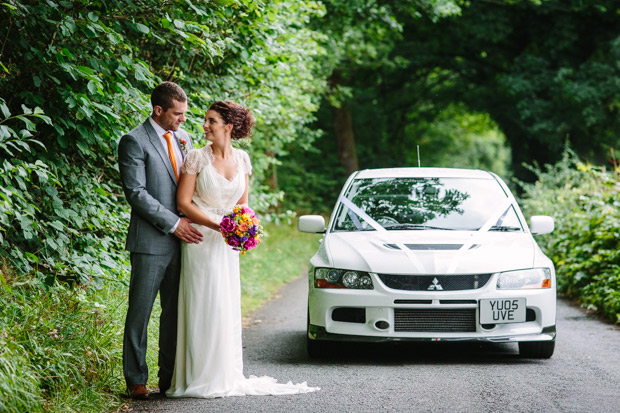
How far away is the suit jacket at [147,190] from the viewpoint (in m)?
5.25

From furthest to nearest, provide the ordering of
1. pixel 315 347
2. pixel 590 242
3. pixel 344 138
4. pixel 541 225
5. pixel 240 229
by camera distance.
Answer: pixel 344 138
pixel 590 242
pixel 541 225
pixel 315 347
pixel 240 229

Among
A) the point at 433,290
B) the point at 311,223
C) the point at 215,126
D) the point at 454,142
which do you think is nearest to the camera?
the point at 215,126

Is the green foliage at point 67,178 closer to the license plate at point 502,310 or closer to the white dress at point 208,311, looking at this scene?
the white dress at point 208,311

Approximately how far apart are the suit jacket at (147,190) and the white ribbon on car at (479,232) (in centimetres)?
237

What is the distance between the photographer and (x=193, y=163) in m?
5.49

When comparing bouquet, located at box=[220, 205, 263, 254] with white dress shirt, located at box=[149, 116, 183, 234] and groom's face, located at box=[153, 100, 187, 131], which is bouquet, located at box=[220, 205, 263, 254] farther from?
groom's face, located at box=[153, 100, 187, 131]

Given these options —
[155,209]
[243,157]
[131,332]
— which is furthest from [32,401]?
[243,157]

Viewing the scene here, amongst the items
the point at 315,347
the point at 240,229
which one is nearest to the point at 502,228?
the point at 315,347

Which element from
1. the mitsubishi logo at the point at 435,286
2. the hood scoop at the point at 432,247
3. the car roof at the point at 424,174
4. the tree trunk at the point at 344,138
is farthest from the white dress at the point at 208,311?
the tree trunk at the point at 344,138

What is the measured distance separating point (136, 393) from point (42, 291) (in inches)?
48.2

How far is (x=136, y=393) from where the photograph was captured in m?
5.35

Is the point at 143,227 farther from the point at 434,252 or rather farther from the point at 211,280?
the point at 434,252

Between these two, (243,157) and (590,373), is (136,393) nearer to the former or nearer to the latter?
(243,157)

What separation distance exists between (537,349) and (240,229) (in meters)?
3.07
